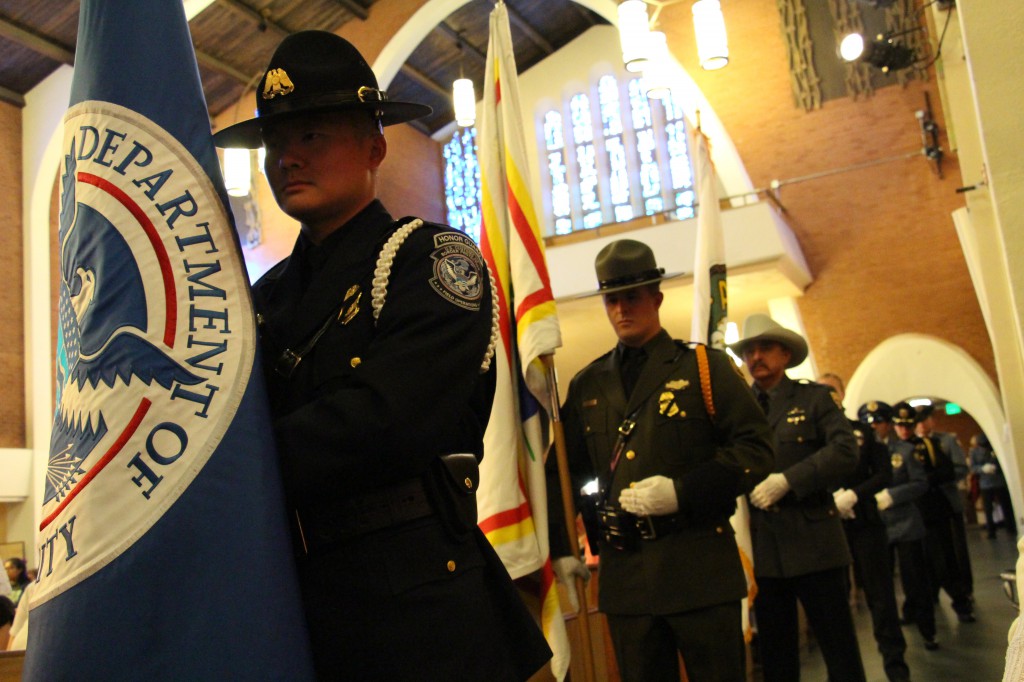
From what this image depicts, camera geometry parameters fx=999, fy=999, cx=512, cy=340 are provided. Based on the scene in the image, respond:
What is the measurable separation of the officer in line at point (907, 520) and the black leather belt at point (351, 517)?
17.2 feet

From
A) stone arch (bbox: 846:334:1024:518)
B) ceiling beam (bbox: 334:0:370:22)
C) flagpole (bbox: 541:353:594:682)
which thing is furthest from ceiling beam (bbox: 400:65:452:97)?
flagpole (bbox: 541:353:594:682)

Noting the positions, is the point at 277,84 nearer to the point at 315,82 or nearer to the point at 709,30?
the point at 315,82

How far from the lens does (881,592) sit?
5.16 metres

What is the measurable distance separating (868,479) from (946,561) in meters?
2.24

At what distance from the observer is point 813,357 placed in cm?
1492

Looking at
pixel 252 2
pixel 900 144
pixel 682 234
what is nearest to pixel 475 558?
pixel 682 234

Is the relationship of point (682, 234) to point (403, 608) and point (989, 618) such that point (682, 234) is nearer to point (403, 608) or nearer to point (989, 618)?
point (989, 618)

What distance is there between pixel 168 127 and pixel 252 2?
13040 millimetres

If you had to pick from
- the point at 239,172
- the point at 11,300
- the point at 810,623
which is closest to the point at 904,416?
the point at 810,623

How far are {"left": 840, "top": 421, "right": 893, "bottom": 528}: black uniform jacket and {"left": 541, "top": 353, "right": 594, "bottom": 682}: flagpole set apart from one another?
2.69 meters

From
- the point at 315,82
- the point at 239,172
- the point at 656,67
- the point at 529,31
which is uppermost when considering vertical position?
the point at 529,31

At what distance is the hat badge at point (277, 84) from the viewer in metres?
1.58

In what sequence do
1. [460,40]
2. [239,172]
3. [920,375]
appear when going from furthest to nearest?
1. [460,40]
2. [920,375]
3. [239,172]

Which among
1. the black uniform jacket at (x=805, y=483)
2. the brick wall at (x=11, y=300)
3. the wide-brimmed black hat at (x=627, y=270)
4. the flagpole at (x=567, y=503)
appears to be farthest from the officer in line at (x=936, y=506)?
the brick wall at (x=11, y=300)
